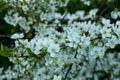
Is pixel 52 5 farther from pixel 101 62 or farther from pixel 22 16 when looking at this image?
pixel 101 62

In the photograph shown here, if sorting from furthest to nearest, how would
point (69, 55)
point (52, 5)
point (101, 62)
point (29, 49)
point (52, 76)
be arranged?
point (101, 62)
point (52, 5)
point (52, 76)
point (69, 55)
point (29, 49)

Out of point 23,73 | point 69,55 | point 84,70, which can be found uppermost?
point 69,55

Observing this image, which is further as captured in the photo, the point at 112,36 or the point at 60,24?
the point at 60,24

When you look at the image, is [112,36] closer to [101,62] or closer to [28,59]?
[28,59]

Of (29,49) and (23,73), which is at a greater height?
(29,49)

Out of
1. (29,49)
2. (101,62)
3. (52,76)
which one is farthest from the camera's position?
(101,62)

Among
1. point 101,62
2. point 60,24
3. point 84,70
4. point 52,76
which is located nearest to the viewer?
point 52,76

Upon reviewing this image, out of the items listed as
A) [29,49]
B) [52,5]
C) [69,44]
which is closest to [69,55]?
[69,44]

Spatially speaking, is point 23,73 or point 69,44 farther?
point 23,73

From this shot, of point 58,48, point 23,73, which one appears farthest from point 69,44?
point 23,73
